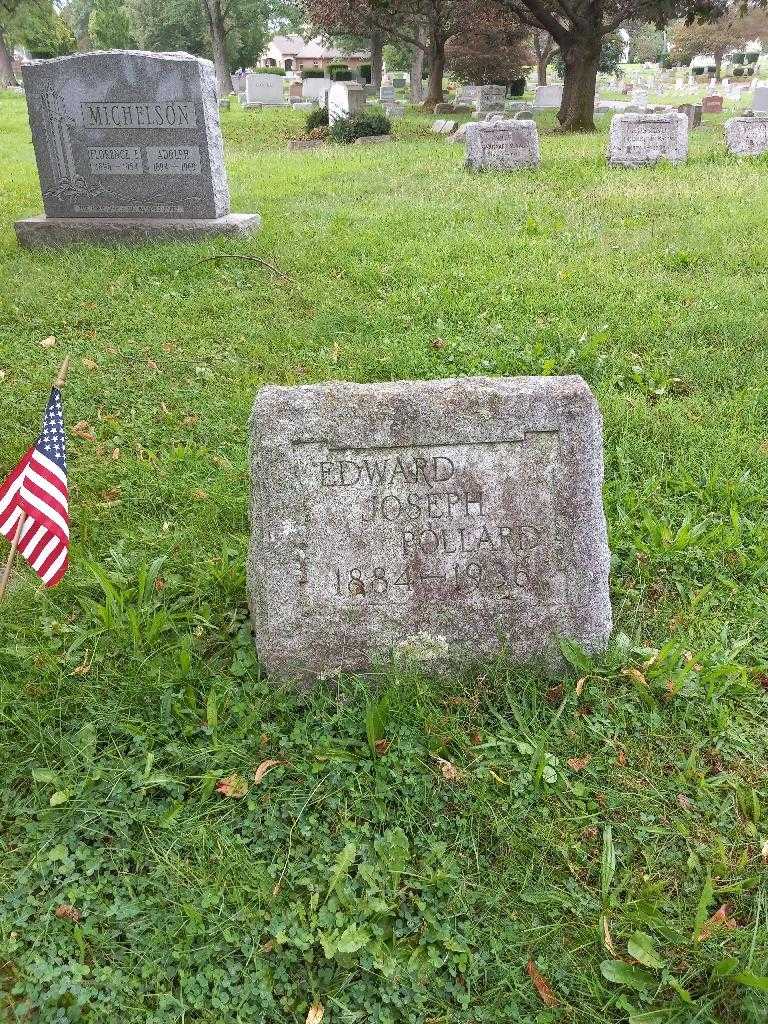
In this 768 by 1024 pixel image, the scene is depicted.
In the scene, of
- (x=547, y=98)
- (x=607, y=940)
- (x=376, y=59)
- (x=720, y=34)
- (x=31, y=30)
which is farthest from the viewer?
(x=720, y=34)

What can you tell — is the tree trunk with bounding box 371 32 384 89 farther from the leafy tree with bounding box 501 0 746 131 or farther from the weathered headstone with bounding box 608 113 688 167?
the weathered headstone with bounding box 608 113 688 167

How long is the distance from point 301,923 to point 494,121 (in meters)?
11.6

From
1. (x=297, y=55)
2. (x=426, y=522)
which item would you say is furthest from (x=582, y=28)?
(x=297, y=55)

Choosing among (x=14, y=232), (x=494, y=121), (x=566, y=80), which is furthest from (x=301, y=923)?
(x=566, y=80)

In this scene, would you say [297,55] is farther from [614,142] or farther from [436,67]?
[614,142]

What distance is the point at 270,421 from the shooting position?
248cm

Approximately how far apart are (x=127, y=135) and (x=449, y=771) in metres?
7.34

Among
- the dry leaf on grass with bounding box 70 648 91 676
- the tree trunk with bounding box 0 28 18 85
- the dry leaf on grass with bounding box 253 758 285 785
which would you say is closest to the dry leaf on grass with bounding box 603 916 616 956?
the dry leaf on grass with bounding box 253 758 285 785

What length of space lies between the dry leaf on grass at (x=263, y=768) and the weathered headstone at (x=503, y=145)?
10.8 m

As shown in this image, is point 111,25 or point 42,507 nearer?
point 42,507

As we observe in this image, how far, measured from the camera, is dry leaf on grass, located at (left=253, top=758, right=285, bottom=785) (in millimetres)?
2435

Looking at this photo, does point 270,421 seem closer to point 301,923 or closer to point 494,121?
point 301,923

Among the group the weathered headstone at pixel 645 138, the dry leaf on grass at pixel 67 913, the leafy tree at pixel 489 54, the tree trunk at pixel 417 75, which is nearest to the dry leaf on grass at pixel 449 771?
the dry leaf on grass at pixel 67 913

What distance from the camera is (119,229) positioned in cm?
756
